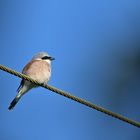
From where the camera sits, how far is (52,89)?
4.16m

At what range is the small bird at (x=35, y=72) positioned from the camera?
241 inches

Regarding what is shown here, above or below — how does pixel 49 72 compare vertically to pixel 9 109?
above

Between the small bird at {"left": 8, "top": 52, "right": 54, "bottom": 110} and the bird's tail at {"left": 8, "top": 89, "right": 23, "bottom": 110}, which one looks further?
the small bird at {"left": 8, "top": 52, "right": 54, "bottom": 110}

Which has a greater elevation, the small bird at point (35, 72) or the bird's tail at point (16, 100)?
the small bird at point (35, 72)

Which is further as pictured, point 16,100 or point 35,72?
point 35,72

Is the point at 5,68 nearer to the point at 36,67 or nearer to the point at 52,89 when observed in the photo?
the point at 52,89

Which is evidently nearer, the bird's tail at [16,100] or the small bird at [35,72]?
the bird's tail at [16,100]

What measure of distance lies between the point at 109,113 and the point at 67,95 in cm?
38

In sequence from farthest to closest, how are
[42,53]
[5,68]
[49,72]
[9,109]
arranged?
[42,53]
[49,72]
[9,109]
[5,68]

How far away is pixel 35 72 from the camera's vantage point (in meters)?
6.27

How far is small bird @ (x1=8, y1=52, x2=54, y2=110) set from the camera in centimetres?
612

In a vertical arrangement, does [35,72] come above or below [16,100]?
above

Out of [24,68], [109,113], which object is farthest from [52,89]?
[24,68]

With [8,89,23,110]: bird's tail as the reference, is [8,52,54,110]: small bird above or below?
above
